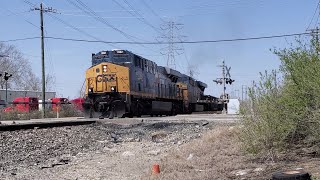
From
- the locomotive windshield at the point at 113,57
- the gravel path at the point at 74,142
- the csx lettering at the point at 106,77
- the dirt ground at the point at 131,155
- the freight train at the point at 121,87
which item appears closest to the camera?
the dirt ground at the point at 131,155

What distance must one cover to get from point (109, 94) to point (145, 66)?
14.4 ft

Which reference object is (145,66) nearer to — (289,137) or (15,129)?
(15,129)

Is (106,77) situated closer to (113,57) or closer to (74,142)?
(113,57)

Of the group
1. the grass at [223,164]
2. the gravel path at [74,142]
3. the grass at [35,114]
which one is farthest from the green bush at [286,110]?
the grass at [35,114]

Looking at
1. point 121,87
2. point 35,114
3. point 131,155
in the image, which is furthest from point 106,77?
point 35,114

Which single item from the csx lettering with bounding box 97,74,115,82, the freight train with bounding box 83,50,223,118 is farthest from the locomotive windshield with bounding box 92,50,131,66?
the csx lettering with bounding box 97,74,115,82

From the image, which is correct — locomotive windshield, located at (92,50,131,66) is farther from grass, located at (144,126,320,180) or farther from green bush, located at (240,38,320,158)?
green bush, located at (240,38,320,158)

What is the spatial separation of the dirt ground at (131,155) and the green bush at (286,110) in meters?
0.48

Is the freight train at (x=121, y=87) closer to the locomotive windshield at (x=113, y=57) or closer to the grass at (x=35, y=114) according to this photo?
the locomotive windshield at (x=113, y=57)

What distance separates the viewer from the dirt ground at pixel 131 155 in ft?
24.4

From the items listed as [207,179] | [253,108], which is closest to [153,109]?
→ [253,108]

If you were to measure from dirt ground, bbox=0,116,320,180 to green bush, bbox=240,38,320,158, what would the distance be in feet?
1.59

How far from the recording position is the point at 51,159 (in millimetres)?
11133

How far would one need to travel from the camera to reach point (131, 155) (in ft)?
38.1
